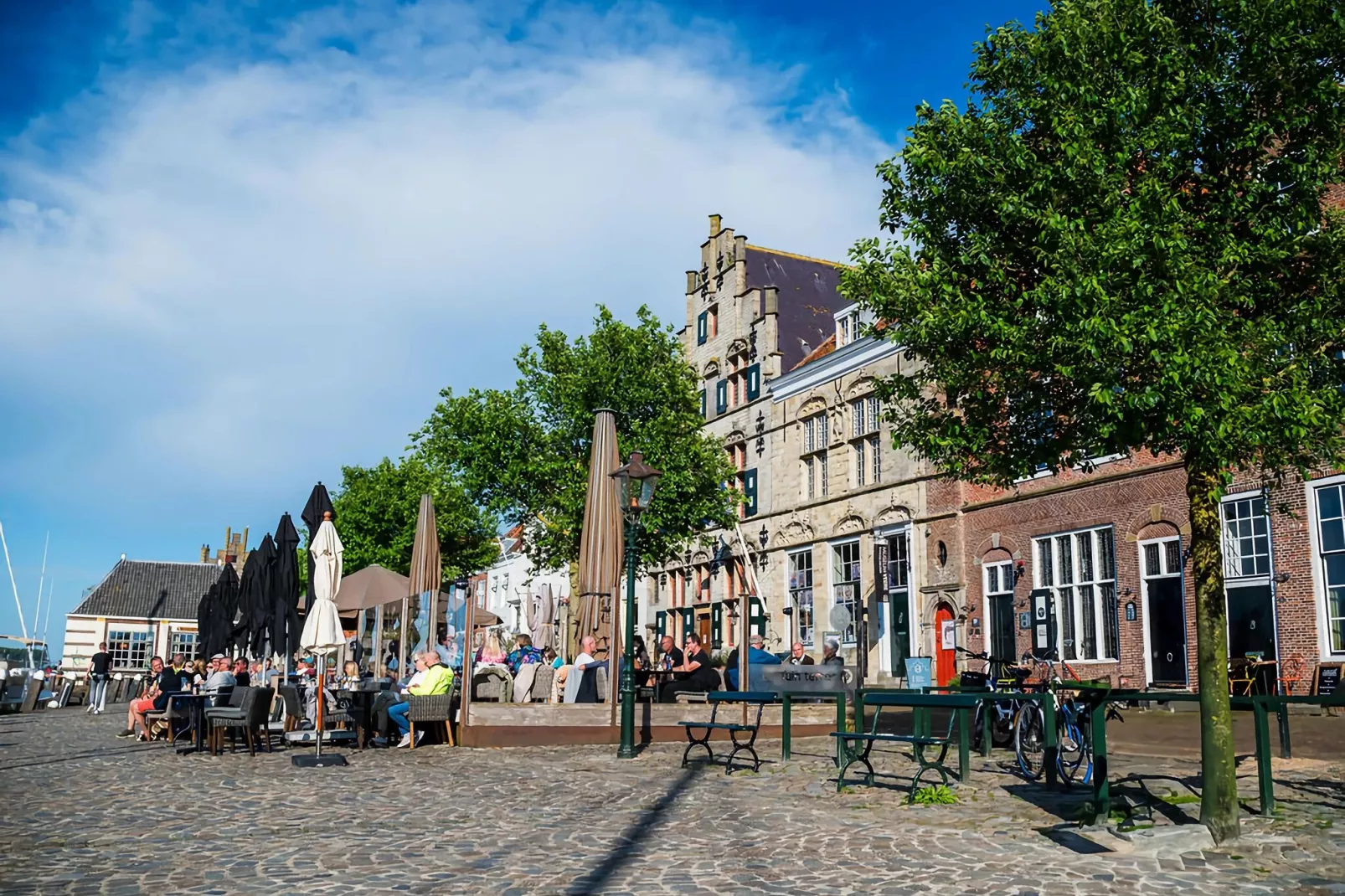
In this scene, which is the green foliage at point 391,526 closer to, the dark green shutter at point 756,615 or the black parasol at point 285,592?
the dark green shutter at point 756,615

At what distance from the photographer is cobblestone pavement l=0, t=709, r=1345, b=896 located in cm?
619

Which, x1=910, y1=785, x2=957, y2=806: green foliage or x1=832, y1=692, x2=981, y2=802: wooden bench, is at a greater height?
x1=832, y1=692, x2=981, y2=802: wooden bench

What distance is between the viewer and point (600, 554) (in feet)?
56.9

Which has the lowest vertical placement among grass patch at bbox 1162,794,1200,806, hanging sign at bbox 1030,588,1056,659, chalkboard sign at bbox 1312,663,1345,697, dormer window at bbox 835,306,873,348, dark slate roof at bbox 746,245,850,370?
grass patch at bbox 1162,794,1200,806

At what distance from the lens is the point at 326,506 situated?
56.2 feet

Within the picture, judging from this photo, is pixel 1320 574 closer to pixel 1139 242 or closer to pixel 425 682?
pixel 1139 242

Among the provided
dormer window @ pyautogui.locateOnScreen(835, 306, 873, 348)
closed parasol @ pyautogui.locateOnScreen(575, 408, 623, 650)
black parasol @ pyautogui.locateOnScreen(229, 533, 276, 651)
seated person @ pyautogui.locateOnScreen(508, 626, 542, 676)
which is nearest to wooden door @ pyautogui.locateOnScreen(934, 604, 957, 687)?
dormer window @ pyautogui.locateOnScreen(835, 306, 873, 348)

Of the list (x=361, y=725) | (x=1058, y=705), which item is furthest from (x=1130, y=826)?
(x=361, y=725)

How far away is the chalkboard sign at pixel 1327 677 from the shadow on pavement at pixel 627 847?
44.3 ft

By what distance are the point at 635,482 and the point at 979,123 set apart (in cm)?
658

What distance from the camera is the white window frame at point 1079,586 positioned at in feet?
77.5

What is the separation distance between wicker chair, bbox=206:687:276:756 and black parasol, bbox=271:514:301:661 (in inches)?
107

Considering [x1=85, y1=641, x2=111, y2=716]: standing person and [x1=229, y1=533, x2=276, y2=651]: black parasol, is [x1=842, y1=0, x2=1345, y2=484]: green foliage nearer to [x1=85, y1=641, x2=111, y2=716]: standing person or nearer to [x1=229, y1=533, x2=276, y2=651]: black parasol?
[x1=229, y1=533, x2=276, y2=651]: black parasol

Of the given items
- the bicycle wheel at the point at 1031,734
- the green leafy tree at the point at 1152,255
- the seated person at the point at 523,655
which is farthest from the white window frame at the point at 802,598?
the green leafy tree at the point at 1152,255
